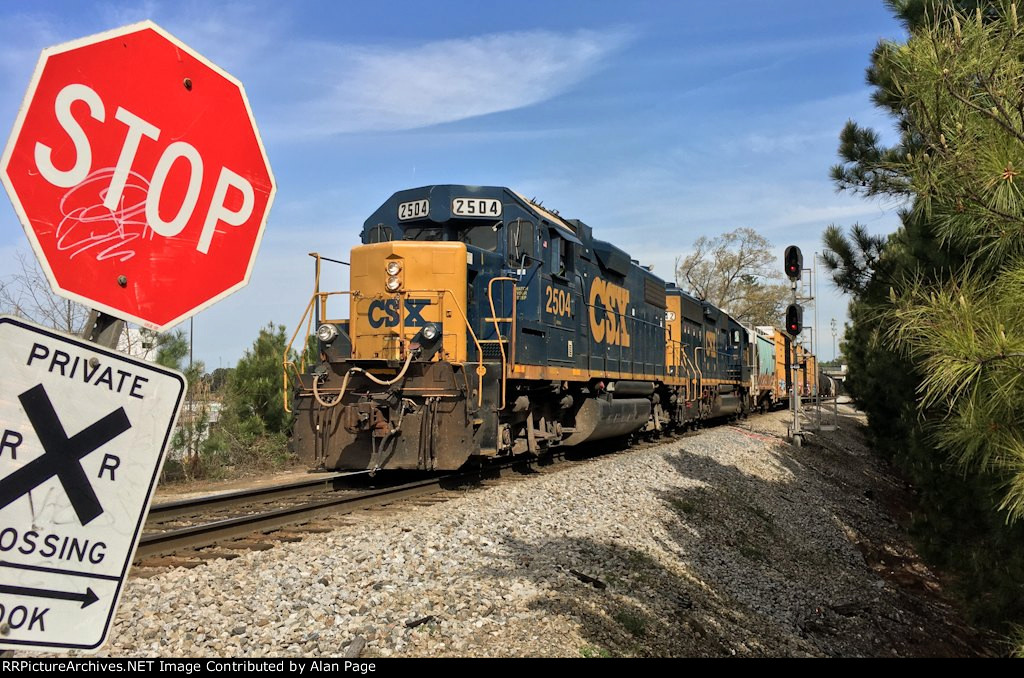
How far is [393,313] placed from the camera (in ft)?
28.4

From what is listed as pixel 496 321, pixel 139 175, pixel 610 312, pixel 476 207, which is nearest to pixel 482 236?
pixel 476 207

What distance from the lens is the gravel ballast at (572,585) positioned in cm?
390

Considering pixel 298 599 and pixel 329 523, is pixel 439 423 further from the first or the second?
pixel 298 599

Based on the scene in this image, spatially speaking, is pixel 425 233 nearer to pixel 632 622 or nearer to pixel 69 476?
pixel 632 622

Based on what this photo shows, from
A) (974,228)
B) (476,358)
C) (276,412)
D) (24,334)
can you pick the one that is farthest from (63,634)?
(276,412)

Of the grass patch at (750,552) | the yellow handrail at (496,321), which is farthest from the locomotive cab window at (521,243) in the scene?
the grass patch at (750,552)

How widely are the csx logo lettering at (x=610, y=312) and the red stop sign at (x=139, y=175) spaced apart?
958 cm

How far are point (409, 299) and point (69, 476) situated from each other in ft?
23.6

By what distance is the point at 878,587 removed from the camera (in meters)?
7.59

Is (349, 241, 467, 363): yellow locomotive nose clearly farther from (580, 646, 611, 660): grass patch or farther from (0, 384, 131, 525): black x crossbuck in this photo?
(0, 384, 131, 525): black x crossbuck

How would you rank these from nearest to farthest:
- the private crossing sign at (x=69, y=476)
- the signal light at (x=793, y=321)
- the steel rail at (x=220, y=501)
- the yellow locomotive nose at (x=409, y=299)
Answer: the private crossing sign at (x=69, y=476) → the steel rail at (x=220, y=501) → the yellow locomotive nose at (x=409, y=299) → the signal light at (x=793, y=321)

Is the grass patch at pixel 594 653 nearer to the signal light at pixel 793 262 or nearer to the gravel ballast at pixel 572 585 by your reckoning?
the gravel ballast at pixel 572 585

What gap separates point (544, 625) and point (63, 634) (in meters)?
3.08

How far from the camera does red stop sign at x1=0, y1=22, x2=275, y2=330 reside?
148cm
